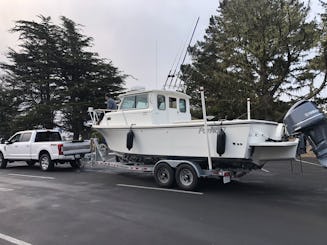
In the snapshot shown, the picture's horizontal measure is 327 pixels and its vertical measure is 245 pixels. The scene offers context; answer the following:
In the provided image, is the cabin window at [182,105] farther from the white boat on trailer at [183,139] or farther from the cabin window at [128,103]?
the cabin window at [128,103]

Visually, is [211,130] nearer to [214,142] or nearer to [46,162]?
[214,142]

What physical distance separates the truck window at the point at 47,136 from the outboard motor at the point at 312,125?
11720mm

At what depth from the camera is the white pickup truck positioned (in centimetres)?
1513

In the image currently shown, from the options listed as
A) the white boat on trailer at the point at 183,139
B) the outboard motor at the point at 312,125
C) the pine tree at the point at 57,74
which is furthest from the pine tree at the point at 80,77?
the outboard motor at the point at 312,125

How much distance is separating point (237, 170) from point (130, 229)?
4.37 m

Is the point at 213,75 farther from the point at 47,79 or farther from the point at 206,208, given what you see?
the point at 206,208

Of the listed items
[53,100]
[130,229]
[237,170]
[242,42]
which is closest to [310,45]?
[242,42]

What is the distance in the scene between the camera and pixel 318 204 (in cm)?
796

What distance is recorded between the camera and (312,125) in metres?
7.40

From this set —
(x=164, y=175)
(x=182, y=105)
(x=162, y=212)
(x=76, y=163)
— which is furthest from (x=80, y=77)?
(x=162, y=212)

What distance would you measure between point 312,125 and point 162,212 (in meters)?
3.60

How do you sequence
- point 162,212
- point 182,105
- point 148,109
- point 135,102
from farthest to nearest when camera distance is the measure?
point 182,105 → point 135,102 → point 148,109 → point 162,212

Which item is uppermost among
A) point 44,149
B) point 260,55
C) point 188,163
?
point 260,55

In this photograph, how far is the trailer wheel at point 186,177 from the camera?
960 centimetres
